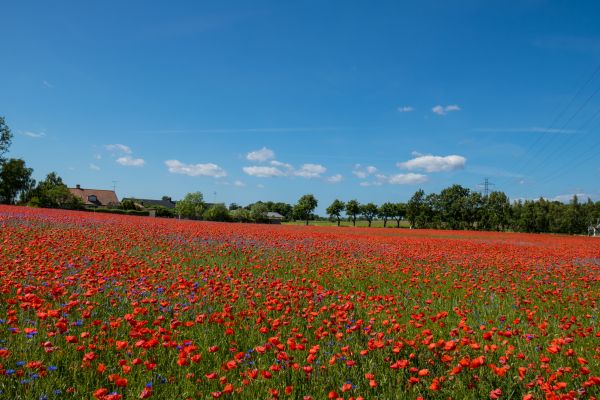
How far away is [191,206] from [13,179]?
130ft

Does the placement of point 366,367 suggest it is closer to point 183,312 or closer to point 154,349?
point 154,349

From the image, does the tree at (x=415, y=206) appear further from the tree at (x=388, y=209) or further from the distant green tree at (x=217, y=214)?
the distant green tree at (x=217, y=214)

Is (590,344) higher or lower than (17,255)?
lower

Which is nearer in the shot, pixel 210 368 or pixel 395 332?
pixel 210 368

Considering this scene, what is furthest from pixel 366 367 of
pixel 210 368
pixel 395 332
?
pixel 210 368

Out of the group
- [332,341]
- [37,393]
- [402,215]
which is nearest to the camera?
[37,393]

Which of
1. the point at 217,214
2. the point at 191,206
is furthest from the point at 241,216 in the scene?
the point at 191,206

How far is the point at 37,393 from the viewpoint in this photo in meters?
2.88

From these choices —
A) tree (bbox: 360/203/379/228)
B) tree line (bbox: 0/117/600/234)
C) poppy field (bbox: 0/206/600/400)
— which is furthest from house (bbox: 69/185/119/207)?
poppy field (bbox: 0/206/600/400)

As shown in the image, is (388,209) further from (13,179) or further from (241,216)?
(13,179)

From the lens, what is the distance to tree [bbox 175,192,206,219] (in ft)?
283

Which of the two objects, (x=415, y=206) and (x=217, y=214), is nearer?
(x=217, y=214)

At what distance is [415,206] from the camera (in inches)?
3529

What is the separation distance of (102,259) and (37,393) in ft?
16.3
